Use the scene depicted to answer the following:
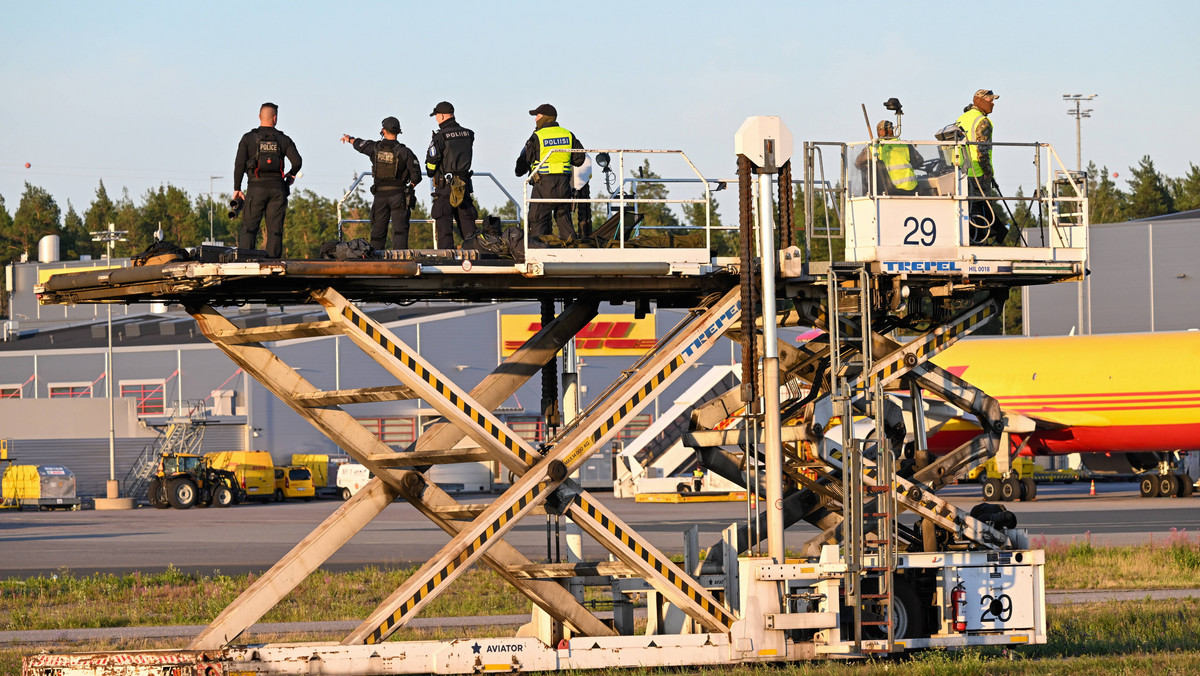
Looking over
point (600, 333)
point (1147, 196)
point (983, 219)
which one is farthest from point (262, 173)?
point (1147, 196)

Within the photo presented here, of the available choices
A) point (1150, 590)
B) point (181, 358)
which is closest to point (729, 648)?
point (1150, 590)

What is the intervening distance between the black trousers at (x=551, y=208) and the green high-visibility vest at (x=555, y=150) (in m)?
0.08

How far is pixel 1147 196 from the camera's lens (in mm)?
133250

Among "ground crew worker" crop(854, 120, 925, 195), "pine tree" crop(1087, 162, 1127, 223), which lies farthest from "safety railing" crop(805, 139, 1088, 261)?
"pine tree" crop(1087, 162, 1127, 223)

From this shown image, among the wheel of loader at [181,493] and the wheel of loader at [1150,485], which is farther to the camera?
the wheel of loader at [181,493]

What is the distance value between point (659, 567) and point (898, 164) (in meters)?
4.62

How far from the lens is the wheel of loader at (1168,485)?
151ft

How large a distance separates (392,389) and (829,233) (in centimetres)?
449

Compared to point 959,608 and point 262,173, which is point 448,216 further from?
point 959,608

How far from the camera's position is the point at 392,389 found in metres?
12.6

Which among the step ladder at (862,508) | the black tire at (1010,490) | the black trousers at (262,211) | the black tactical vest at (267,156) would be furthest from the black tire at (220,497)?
the step ladder at (862,508)

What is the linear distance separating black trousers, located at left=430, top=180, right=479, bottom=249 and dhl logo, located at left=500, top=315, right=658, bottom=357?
48709 mm

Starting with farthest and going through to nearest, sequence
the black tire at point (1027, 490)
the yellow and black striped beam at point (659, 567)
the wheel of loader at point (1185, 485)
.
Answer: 1. the wheel of loader at point (1185, 485)
2. the black tire at point (1027, 490)
3. the yellow and black striped beam at point (659, 567)

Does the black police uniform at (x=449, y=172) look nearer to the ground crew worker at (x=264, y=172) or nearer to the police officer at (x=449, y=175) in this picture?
the police officer at (x=449, y=175)
